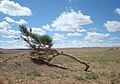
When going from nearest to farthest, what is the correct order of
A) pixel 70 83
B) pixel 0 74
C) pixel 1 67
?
pixel 70 83 → pixel 0 74 → pixel 1 67

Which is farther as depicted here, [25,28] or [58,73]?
[25,28]

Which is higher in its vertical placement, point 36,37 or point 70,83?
point 36,37

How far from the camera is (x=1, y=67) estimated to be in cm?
1712

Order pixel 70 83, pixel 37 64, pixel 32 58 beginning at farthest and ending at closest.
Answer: pixel 32 58
pixel 37 64
pixel 70 83

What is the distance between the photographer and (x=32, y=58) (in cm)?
2077

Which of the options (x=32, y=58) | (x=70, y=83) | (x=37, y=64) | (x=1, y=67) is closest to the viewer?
(x=70, y=83)

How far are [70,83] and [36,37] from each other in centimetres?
765

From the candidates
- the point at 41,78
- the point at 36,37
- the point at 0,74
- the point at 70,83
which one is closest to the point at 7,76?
the point at 0,74

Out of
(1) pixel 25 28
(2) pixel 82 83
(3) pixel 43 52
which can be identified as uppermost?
(1) pixel 25 28

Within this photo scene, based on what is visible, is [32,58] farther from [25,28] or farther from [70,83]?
[70,83]

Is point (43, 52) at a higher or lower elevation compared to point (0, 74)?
higher

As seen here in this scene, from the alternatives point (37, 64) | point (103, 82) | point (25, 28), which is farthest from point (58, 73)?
point (25, 28)

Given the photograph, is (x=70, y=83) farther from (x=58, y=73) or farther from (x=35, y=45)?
(x=35, y=45)

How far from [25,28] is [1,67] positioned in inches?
200
